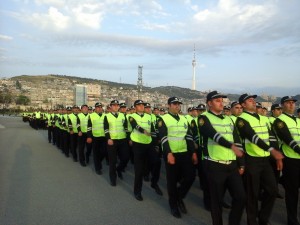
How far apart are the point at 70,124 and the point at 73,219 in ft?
26.2

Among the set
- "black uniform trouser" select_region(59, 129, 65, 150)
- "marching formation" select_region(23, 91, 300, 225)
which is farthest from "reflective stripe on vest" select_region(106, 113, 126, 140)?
"black uniform trouser" select_region(59, 129, 65, 150)

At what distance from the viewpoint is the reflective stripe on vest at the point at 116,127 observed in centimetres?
909

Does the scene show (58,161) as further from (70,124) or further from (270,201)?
(270,201)

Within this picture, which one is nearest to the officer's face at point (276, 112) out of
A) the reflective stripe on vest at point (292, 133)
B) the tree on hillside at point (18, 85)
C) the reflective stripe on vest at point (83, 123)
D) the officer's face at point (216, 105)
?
the reflective stripe on vest at point (292, 133)

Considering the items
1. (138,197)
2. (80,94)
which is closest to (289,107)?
(138,197)

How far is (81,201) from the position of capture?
7000 mm

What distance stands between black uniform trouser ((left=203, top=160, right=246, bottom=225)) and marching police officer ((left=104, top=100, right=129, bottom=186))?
13.3ft

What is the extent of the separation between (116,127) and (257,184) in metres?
4.80

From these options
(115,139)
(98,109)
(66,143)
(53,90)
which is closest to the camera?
(115,139)

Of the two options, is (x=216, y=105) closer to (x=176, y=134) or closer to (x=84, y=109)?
(x=176, y=134)

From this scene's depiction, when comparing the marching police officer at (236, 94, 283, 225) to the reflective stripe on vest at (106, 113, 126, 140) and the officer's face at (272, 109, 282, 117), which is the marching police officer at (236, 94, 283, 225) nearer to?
the officer's face at (272, 109, 282, 117)

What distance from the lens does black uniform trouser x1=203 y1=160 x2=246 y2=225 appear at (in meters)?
4.71

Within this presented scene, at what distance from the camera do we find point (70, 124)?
1355 centimetres

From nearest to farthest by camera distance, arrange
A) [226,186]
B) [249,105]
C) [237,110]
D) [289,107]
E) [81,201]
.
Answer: [226,186], [249,105], [289,107], [81,201], [237,110]
